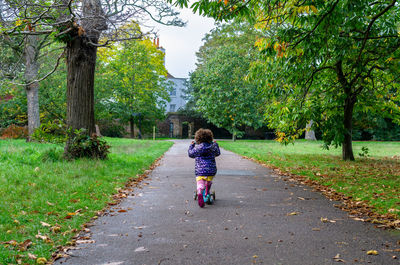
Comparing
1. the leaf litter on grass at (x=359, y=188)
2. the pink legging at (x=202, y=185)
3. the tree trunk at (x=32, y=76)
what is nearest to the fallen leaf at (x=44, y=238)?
the pink legging at (x=202, y=185)

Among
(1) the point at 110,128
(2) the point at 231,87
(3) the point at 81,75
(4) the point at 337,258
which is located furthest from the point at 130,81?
(4) the point at 337,258

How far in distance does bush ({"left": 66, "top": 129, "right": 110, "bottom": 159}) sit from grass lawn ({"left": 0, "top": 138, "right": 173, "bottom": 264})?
418 mm

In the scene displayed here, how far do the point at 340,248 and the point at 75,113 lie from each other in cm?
847

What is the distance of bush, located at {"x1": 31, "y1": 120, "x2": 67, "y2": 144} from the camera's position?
945 cm

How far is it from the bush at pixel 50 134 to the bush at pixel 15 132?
17.2 metres

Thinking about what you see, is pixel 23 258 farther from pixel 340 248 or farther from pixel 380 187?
pixel 380 187

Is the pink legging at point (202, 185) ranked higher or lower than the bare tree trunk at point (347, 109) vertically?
lower

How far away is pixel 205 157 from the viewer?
6004 mm

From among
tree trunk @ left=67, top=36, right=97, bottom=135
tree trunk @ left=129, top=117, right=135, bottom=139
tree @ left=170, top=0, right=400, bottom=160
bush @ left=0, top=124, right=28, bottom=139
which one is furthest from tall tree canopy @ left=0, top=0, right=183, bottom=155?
tree trunk @ left=129, top=117, right=135, bottom=139

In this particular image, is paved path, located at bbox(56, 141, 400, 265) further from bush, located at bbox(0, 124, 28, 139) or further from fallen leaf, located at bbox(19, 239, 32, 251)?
bush, located at bbox(0, 124, 28, 139)

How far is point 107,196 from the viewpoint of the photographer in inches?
243

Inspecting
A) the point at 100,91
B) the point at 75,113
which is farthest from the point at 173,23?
the point at 100,91

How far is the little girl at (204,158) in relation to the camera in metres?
5.88

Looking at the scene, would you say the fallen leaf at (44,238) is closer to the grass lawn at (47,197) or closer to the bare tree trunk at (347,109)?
the grass lawn at (47,197)
